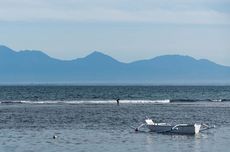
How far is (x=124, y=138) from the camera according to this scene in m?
56.6

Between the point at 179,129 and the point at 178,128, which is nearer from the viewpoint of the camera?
the point at 179,129

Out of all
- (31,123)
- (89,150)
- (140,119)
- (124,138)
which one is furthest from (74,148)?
(140,119)

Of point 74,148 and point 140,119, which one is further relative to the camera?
point 140,119

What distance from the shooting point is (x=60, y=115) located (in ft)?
278

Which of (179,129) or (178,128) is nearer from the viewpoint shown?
(179,129)

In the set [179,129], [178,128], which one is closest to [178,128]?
[178,128]

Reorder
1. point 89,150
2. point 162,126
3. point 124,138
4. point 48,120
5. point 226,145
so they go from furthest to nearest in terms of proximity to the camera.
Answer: point 48,120 < point 162,126 < point 124,138 < point 226,145 < point 89,150

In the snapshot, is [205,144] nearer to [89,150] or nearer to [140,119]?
[89,150]

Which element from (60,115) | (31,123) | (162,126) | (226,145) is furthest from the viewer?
(60,115)

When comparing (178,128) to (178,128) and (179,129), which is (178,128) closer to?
(178,128)

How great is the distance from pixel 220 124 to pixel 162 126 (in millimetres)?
11198

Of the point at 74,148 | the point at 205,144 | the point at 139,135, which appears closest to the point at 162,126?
the point at 139,135

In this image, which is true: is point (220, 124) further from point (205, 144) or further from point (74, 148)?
point (74, 148)

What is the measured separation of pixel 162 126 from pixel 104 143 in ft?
37.8
